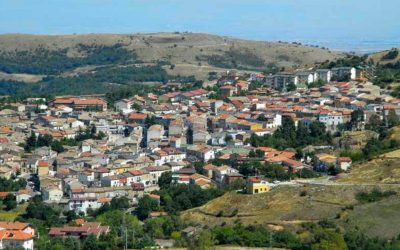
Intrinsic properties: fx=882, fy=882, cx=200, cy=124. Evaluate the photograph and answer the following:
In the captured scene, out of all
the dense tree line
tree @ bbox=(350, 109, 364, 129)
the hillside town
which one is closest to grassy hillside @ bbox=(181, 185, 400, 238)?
the hillside town

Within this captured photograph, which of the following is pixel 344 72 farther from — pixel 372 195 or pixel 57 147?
pixel 372 195

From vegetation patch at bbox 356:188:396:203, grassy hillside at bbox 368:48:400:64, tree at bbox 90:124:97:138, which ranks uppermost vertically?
grassy hillside at bbox 368:48:400:64

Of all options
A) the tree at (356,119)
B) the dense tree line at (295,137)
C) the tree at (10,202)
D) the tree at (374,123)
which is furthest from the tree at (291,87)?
the tree at (10,202)

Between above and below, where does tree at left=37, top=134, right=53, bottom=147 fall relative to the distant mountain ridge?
below

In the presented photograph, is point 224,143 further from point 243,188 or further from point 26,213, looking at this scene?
point 26,213

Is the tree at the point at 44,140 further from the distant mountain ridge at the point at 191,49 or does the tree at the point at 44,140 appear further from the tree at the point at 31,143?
the distant mountain ridge at the point at 191,49

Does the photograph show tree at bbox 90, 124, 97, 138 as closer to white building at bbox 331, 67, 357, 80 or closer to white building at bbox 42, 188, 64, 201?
white building at bbox 42, 188, 64, 201

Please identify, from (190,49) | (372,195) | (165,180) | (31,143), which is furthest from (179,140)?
(190,49)
